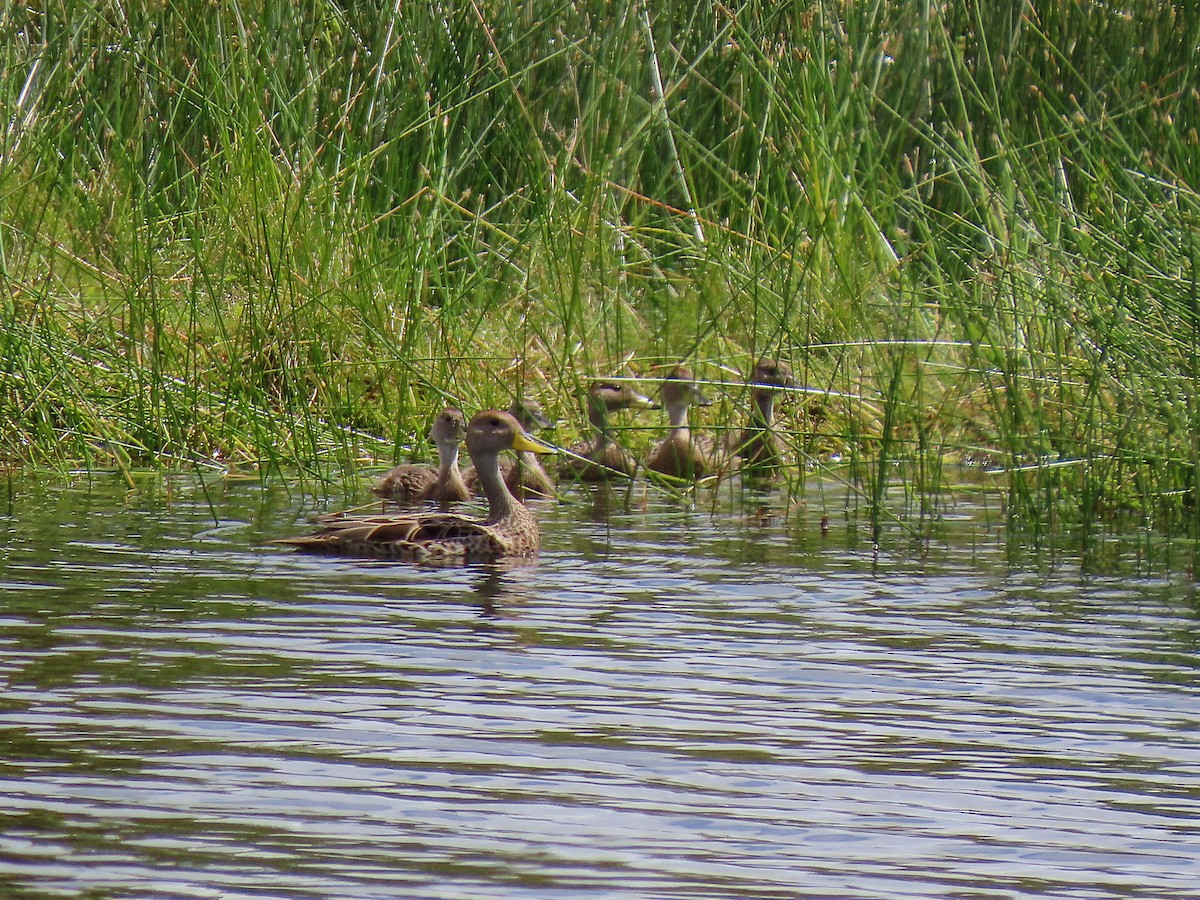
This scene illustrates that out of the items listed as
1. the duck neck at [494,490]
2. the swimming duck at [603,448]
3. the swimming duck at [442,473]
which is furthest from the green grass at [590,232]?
the duck neck at [494,490]

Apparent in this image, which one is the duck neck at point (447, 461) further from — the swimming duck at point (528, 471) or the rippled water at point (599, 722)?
the rippled water at point (599, 722)

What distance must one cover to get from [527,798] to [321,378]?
5.44 metres

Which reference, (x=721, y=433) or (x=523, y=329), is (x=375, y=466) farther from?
(x=721, y=433)

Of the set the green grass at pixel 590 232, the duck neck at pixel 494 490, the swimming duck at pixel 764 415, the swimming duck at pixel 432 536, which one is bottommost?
the swimming duck at pixel 432 536

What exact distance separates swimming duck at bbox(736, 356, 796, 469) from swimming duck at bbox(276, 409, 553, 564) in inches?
42.1

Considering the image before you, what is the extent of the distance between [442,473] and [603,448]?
69 centimetres

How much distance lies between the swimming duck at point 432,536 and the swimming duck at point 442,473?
862 mm

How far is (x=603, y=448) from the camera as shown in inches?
371

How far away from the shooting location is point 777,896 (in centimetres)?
390

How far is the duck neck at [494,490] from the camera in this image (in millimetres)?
8242

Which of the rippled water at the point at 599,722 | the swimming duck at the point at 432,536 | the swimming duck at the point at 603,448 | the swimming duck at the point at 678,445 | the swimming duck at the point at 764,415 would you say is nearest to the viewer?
the rippled water at the point at 599,722

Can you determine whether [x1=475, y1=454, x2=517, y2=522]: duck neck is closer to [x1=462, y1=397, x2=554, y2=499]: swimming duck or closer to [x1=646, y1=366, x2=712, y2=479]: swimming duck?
[x1=462, y1=397, x2=554, y2=499]: swimming duck

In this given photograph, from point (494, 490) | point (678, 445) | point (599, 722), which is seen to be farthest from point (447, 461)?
point (599, 722)

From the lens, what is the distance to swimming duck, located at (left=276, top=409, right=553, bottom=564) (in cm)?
756
